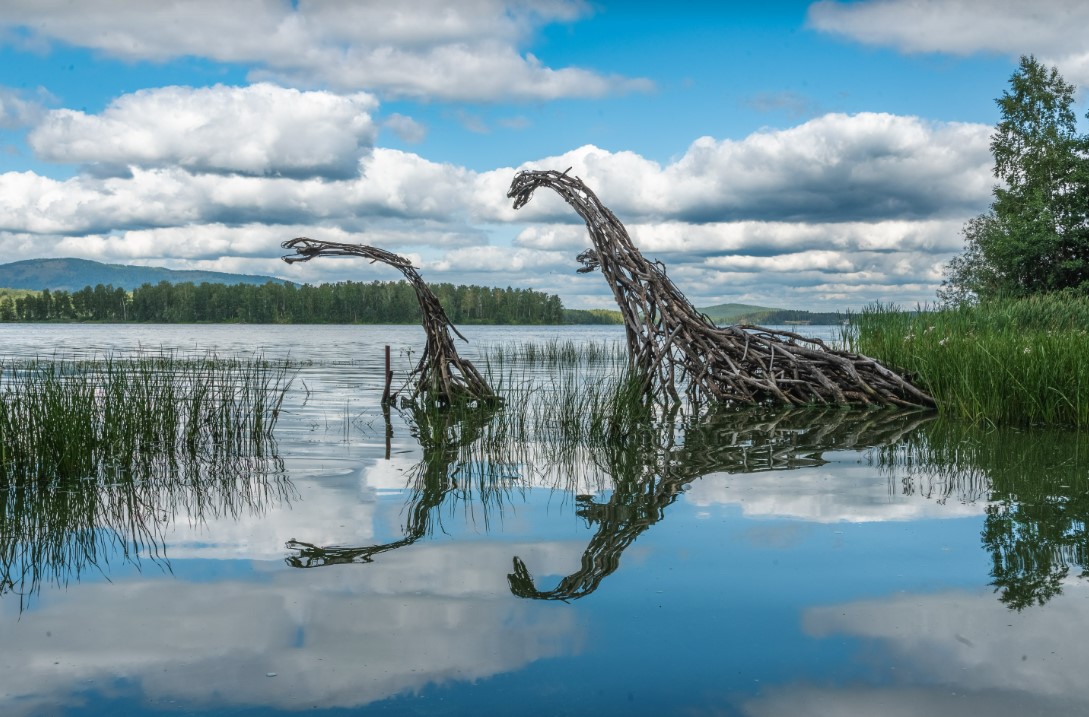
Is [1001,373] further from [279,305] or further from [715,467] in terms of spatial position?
[279,305]

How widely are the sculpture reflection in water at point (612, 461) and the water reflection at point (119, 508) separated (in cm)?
96

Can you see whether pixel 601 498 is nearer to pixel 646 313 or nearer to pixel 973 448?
pixel 973 448

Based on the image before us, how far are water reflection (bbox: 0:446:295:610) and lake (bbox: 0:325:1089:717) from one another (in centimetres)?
3

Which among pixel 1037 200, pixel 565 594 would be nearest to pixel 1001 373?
pixel 565 594

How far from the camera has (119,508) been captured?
526 cm

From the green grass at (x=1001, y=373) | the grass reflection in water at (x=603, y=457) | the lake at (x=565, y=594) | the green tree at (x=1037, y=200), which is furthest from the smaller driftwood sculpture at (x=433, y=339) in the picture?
the green tree at (x=1037, y=200)

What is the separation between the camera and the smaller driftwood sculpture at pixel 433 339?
1059 cm

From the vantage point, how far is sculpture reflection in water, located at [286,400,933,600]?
4.35 meters

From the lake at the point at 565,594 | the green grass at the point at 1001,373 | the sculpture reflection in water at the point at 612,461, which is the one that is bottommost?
the lake at the point at 565,594

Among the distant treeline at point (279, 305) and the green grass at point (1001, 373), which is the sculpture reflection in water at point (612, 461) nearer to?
the green grass at point (1001, 373)

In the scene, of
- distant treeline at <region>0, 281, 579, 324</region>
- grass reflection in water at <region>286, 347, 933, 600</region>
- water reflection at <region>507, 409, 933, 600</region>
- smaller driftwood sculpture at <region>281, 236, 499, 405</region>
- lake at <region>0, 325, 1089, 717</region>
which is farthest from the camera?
distant treeline at <region>0, 281, 579, 324</region>

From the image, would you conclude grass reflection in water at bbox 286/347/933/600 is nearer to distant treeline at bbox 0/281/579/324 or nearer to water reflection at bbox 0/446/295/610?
water reflection at bbox 0/446/295/610

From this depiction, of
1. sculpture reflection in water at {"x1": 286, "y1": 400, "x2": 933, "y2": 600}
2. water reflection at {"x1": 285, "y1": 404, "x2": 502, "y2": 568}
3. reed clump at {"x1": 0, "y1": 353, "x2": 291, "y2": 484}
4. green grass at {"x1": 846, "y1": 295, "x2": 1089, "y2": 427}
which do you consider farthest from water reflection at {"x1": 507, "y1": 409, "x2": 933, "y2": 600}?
reed clump at {"x1": 0, "y1": 353, "x2": 291, "y2": 484}

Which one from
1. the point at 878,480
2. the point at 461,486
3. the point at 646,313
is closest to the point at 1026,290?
the point at 646,313
